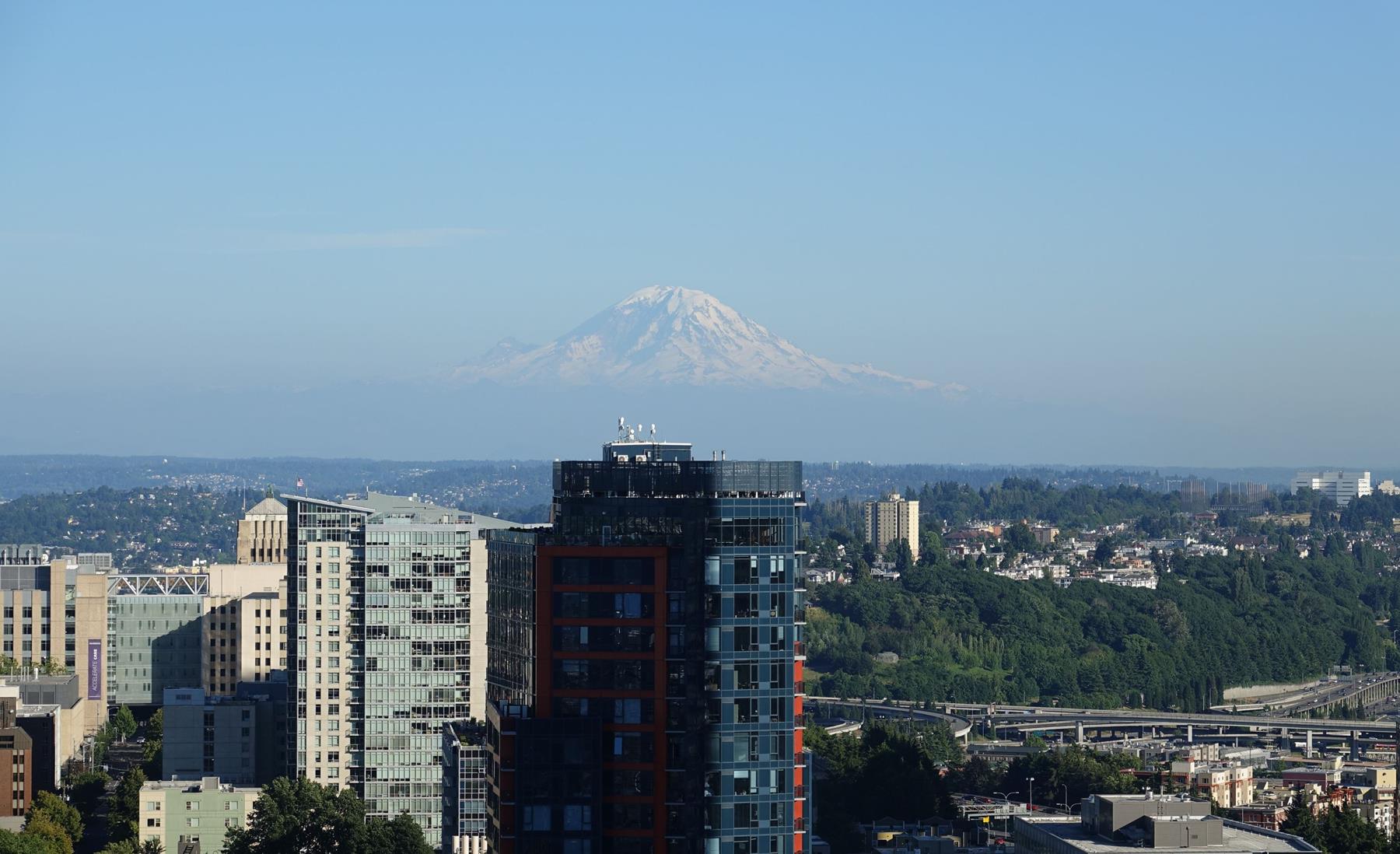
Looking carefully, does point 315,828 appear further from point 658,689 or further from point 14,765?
point 658,689

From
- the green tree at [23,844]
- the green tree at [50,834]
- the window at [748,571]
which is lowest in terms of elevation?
the green tree at [50,834]

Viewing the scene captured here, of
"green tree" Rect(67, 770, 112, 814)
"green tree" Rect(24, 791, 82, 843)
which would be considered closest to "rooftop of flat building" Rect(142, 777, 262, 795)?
"green tree" Rect(24, 791, 82, 843)

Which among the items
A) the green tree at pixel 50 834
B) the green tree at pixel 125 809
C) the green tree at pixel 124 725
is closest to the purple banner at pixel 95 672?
the green tree at pixel 124 725

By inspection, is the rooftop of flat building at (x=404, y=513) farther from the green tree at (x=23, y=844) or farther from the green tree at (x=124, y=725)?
the green tree at (x=124, y=725)

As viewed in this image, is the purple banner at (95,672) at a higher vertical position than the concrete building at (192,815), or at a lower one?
higher

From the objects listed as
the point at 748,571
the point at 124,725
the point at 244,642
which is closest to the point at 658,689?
the point at 748,571

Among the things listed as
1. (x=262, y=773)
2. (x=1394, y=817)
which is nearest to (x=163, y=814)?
(x=262, y=773)

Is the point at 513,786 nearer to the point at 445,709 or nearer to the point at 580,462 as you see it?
the point at 580,462
